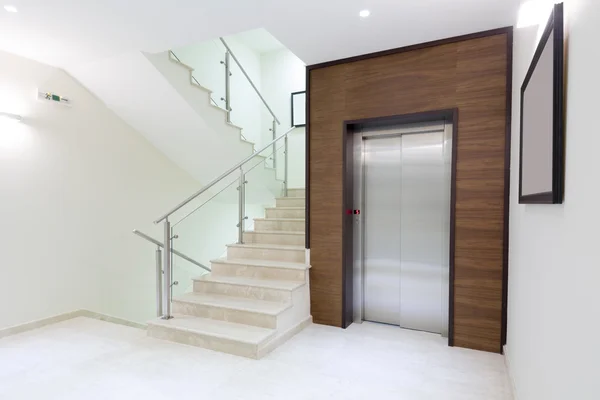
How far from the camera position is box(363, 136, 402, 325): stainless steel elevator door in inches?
145

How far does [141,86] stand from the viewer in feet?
13.0

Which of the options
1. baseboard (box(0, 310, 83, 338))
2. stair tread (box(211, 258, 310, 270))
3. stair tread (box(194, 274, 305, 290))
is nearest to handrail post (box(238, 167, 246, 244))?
stair tread (box(211, 258, 310, 270))

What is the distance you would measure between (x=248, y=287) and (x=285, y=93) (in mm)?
4166

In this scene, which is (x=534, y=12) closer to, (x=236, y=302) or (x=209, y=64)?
(x=236, y=302)

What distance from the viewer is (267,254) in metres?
4.21

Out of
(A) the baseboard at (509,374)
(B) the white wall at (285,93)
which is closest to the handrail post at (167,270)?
(B) the white wall at (285,93)

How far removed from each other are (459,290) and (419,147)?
145cm

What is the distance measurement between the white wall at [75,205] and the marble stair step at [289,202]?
0.86m

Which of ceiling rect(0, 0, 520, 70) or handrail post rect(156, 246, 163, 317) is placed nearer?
ceiling rect(0, 0, 520, 70)

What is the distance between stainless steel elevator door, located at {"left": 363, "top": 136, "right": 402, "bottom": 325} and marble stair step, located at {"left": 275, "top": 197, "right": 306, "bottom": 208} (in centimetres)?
154

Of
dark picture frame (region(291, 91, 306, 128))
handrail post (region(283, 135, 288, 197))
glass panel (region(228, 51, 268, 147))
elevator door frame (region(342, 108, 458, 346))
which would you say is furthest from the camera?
dark picture frame (region(291, 91, 306, 128))

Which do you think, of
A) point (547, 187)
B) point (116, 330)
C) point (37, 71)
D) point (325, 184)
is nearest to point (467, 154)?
point (325, 184)

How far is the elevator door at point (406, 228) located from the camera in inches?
136

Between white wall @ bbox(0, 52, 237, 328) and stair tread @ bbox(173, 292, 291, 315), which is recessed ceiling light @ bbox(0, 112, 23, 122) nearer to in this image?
white wall @ bbox(0, 52, 237, 328)
